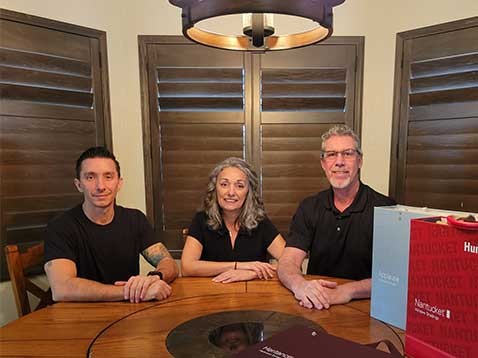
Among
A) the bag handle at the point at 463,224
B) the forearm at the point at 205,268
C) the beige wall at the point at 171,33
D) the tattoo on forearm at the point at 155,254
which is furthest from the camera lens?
the beige wall at the point at 171,33

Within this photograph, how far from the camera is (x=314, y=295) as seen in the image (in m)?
1.24

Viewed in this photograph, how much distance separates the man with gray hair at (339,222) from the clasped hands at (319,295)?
28cm

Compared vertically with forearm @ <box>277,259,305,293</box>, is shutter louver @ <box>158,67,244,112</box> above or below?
above

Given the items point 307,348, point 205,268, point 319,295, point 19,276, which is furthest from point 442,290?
point 19,276

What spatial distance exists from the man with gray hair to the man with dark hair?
1.96 ft

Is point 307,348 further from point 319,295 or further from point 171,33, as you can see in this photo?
point 171,33

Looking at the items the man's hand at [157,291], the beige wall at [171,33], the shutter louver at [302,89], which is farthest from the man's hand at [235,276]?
the shutter louver at [302,89]

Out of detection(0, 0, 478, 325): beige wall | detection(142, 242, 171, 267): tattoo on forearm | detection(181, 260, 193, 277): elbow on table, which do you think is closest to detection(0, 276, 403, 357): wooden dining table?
detection(181, 260, 193, 277): elbow on table

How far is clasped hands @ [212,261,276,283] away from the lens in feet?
4.97

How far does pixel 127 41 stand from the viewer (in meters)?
2.31

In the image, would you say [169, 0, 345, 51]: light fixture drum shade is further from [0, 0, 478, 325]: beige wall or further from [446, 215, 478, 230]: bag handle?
→ [0, 0, 478, 325]: beige wall

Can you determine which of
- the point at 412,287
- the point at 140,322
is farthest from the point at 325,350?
the point at 140,322

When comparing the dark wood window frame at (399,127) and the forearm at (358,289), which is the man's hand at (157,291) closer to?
the forearm at (358,289)

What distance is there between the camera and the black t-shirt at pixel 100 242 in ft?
5.14
